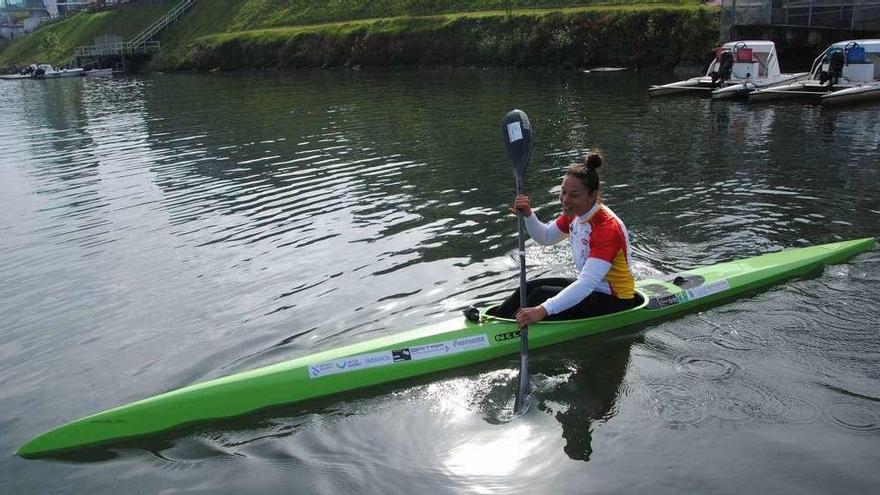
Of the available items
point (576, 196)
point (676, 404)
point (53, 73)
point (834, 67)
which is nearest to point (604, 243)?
point (576, 196)

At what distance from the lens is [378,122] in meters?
27.8

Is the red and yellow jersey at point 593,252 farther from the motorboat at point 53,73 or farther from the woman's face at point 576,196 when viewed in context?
the motorboat at point 53,73

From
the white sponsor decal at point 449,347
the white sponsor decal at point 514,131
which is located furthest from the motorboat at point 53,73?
the white sponsor decal at point 449,347

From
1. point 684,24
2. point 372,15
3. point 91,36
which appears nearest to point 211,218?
point 684,24

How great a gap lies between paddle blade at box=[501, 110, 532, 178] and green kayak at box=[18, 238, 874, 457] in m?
2.01

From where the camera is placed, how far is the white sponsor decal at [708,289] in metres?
9.38

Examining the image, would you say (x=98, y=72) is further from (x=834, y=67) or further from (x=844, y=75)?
(x=844, y=75)

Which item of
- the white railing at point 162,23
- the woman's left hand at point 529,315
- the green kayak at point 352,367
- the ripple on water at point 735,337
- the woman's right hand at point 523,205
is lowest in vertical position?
the ripple on water at point 735,337

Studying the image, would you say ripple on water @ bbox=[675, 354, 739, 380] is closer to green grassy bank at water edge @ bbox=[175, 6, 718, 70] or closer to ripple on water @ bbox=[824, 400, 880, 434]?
Answer: ripple on water @ bbox=[824, 400, 880, 434]

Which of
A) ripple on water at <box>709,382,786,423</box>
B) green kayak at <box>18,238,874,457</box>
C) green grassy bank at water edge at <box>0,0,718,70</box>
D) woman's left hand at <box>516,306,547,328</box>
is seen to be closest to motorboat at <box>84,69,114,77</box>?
green grassy bank at water edge at <box>0,0,718,70</box>

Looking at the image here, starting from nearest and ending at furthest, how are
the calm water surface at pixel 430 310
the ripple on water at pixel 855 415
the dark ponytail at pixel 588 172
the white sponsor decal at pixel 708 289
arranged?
1. the calm water surface at pixel 430 310
2. the ripple on water at pixel 855 415
3. the dark ponytail at pixel 588 172
4. the white sponsor decal at pixel 708 289

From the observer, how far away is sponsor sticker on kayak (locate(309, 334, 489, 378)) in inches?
301

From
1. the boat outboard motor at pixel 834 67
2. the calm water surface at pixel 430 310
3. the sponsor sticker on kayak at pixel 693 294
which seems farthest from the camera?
the boat outboard motor at pixel 834 67

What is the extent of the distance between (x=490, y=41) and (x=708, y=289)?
44877 mm
